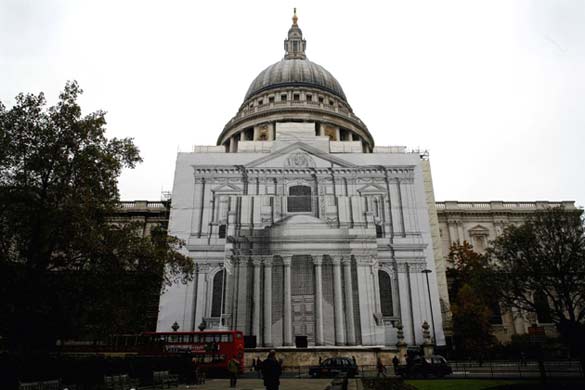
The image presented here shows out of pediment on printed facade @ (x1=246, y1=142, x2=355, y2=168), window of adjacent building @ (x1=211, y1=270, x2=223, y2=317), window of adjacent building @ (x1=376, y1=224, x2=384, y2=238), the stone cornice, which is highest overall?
pediment on printed facade @ (x1=246, y1=142, x2=355, y2=168)

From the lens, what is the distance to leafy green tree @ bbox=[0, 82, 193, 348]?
1661 centimetres

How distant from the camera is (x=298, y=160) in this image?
4266 cm

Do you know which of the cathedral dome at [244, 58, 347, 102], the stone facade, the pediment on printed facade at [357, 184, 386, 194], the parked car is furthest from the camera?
the cathedral dome at [244, 58, 347, 102]

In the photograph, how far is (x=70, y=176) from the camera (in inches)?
733

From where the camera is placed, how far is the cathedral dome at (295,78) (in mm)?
64312

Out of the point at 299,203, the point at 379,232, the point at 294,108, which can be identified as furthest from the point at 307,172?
the point at 294,108

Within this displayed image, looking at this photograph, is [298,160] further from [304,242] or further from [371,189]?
[304,242]

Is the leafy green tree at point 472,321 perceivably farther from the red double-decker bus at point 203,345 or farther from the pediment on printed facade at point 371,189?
the red double-decker bus at point 203,345

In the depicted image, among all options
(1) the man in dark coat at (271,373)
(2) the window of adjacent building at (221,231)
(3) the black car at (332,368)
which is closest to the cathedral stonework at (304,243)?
(2) the window of adjacent building at (221,231)

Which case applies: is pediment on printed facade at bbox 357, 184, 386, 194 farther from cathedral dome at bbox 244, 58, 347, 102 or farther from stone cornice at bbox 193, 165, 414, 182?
cathedral dome at bbox 244, 58, 347, 102

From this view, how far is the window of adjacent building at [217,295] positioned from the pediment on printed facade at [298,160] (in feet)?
36.6

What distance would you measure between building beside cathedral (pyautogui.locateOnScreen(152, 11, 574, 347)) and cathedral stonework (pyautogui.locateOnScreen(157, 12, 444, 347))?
0.29ft

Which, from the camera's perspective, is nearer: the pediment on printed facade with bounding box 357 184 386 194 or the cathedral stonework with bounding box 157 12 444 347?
the cathedral stonework with bounding box 157 12 444 347

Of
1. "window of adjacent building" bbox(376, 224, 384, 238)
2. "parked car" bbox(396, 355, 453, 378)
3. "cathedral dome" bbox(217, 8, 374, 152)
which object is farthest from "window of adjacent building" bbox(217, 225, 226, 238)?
"parked car" bbox(396, 355, 453, 378)
